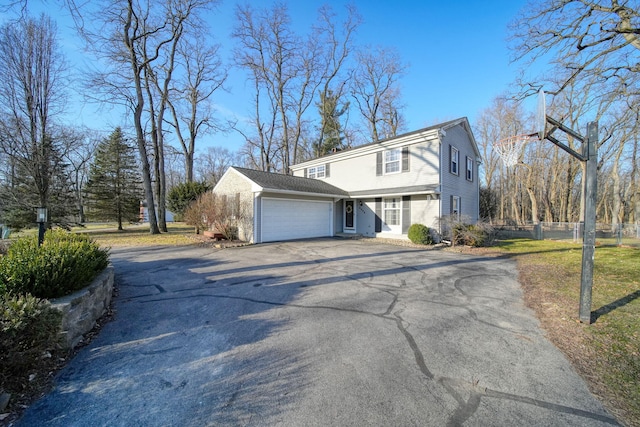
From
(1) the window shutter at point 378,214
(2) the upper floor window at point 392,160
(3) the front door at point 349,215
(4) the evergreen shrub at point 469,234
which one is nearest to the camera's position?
(4) the evergreen shrub at point 469,234

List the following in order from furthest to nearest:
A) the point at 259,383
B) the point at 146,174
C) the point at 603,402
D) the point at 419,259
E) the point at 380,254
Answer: the point at 146,174
the point at 380,254
the point at 419,259
the point at 259,383
the point at 603,402

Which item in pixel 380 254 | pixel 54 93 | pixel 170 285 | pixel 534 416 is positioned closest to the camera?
pixel 534 416

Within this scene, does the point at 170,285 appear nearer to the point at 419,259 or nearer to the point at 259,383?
the point at 259,383

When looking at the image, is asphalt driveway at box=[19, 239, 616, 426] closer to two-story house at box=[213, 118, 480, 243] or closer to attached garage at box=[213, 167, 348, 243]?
attached garage at box=[213, 167, 348, 243]

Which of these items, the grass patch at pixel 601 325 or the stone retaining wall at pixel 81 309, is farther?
the stone retaining wall at pixel 81 309

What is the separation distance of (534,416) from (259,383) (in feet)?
7.86

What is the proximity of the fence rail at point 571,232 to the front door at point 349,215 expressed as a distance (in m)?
8.30

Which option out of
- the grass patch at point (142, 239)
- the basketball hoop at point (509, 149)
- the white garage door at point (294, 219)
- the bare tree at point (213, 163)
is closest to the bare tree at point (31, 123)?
the grass patch at point (142, 239)

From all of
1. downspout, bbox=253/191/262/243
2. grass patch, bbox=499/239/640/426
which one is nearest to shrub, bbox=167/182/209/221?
downspout, bbox=253/191/262/243

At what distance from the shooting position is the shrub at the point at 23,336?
2348 mm

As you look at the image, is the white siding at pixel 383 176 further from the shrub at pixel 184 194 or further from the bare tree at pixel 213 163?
the bare tree at pixel 213 163

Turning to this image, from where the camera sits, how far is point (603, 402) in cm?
231

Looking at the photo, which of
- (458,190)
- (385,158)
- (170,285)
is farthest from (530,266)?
(170,285)

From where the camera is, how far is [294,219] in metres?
14.2
